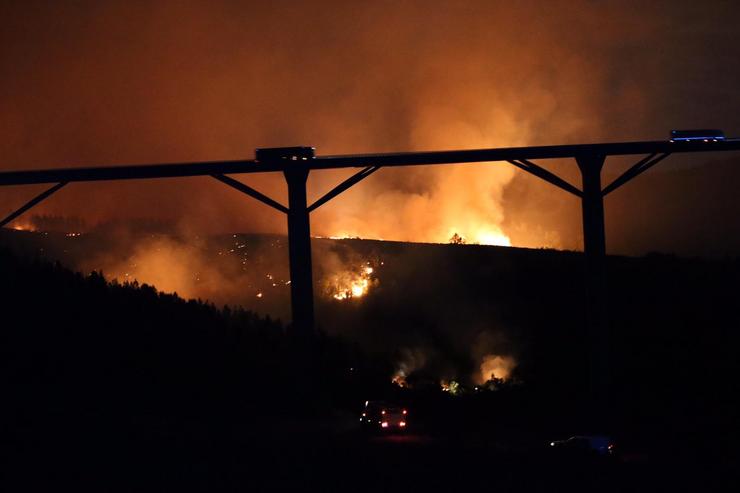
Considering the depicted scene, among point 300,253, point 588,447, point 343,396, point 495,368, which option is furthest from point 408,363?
point 588,447

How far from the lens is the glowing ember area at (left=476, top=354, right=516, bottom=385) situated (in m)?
46.4

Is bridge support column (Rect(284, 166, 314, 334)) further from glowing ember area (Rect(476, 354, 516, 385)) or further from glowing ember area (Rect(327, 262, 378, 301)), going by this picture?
glowing ember area (Rect(327, 262, 378, 301))

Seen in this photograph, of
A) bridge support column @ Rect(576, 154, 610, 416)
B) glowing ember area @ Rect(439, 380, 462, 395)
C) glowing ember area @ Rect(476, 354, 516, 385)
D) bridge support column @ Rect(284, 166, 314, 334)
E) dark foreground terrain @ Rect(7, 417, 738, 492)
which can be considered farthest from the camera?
glowing ember area @ Rect(476, 354, 516, 385)

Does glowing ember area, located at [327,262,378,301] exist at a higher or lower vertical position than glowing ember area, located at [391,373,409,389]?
higher

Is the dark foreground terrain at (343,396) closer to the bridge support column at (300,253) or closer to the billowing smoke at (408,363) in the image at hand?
the billowing smoke at (408,363)

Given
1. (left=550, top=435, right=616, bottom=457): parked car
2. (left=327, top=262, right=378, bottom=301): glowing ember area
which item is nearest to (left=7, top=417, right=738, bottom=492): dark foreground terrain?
(left=550, top=435, right=616, bottom=457): parked car

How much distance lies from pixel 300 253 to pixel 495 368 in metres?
17.9

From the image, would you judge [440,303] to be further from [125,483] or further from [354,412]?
[125,483]

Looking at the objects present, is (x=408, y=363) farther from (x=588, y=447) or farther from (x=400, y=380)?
(x=588, y=447)

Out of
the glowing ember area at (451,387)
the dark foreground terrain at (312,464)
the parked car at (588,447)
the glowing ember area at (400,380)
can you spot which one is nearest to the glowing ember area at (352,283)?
the glowing ember area at (400,380)

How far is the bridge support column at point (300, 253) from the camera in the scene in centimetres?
3161

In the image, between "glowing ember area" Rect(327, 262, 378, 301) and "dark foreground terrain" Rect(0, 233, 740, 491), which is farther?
"glowing ember area" Rect(327, 262, 378, 301)

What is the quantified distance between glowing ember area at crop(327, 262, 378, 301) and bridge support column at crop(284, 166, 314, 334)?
26.3 m

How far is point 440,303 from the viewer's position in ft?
183
